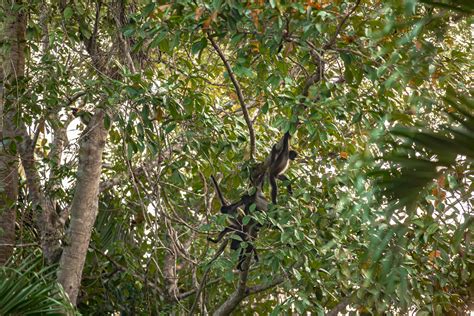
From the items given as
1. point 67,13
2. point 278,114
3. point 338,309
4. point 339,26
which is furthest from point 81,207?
point 339,26

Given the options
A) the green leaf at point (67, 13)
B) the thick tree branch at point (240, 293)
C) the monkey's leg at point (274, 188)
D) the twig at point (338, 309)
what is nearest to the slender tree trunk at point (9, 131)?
the green leaf at point (67, 13)

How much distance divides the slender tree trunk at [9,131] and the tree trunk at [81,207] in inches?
17.8

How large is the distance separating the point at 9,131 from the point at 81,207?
0.95 m

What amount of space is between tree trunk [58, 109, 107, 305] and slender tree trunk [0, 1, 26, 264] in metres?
0.45

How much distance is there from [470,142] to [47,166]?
5302 millimetres

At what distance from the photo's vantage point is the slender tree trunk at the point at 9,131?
6125mm

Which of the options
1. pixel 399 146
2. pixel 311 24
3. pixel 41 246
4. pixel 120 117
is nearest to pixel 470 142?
pixel 399 146

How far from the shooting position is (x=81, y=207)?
6.16 m

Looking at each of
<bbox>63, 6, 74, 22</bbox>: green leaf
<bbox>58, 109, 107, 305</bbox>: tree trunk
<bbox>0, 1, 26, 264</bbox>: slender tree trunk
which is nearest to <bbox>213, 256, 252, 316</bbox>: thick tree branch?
<bbox>58, 109, 107, 305</bbox>: tree trunk

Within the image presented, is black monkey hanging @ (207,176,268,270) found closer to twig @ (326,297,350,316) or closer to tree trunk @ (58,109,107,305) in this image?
tree trunk @ (58,109,107,305)

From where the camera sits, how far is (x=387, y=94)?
512cm

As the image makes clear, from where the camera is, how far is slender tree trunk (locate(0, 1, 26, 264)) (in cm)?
612

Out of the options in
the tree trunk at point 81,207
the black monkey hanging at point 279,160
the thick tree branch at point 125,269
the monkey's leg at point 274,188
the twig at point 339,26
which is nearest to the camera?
the twig at point 339,26

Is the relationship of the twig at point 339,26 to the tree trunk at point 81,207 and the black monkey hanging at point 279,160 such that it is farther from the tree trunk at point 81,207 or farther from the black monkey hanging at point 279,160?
the tree trunk at point 81,207
